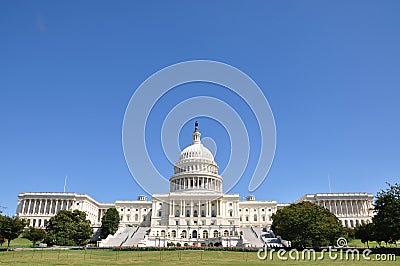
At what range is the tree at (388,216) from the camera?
2035 inches

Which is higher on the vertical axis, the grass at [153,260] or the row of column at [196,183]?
the row of column at [196,183]

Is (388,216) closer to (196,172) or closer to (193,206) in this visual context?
(193,206)

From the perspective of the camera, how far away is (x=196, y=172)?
131875 millimetres

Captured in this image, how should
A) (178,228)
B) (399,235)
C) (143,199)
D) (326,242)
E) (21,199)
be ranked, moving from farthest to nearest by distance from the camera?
(143,199) < (21,199) < (178,228) < (326,242) < (399,235)

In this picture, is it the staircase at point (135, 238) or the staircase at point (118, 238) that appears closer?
the staircase at point (135, 238)

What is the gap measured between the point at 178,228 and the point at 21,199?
226ft

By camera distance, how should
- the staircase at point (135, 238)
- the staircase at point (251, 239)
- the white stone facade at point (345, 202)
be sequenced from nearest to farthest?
1. the staircase at point (251, 239)
2. the staircase at point (135, 238)
3. the white stone facade at point (345, 202)

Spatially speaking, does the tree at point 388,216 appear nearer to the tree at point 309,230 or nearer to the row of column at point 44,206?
the tree at point 309,230

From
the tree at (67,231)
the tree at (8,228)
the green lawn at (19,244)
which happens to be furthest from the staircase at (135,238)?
the tree at (8,228)

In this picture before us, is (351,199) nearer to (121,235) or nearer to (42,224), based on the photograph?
(121,235)

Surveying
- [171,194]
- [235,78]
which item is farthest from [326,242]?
[171,194]

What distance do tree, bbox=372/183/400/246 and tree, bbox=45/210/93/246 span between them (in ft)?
189

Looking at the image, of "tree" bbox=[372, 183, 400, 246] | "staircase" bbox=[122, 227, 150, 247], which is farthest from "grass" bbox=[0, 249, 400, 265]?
"staircase" bbox=[122, 227, 150, 247]

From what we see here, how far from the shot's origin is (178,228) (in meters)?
107
